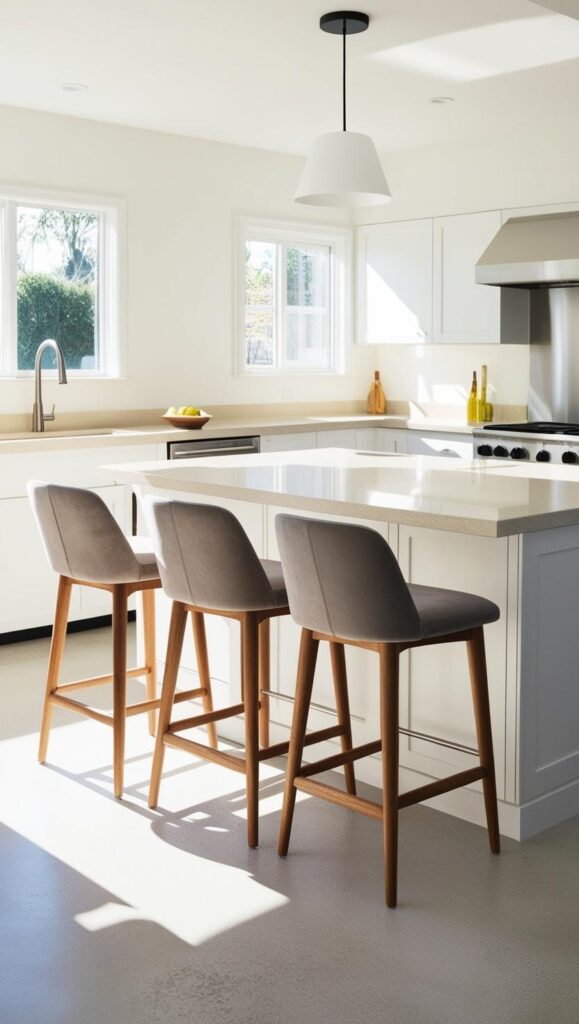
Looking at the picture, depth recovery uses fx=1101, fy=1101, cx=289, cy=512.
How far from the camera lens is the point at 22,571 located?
16.9 feet

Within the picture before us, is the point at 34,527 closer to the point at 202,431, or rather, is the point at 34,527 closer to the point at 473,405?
the point at 202,431

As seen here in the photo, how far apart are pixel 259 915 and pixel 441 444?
13.5 feet

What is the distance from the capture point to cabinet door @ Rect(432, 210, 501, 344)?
6.34 meters

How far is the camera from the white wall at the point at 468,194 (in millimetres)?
6078

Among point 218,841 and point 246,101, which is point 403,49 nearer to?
point 246,101

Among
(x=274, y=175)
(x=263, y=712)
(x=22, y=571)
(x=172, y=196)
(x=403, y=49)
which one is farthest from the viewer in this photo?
(x=274, y=175)

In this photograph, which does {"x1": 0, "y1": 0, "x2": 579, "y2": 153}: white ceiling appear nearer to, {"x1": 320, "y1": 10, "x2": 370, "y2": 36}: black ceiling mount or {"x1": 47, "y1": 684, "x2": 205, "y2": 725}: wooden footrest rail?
{"x1": 320, "y1": 10, "x2": 370, "y2": 36}: black ceiling mount

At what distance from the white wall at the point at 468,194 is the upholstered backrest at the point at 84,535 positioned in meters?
3.85

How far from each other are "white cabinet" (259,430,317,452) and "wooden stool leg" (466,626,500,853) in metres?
3.20

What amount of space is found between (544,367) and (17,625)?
11.0 ft

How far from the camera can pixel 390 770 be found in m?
2.67

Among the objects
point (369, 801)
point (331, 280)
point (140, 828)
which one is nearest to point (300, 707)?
point (369, 801)

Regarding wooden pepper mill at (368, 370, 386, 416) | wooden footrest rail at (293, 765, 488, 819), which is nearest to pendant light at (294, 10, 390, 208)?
wooden footrest rail at (293, 765, 488, 819)

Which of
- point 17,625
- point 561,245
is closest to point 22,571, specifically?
point 17,625
